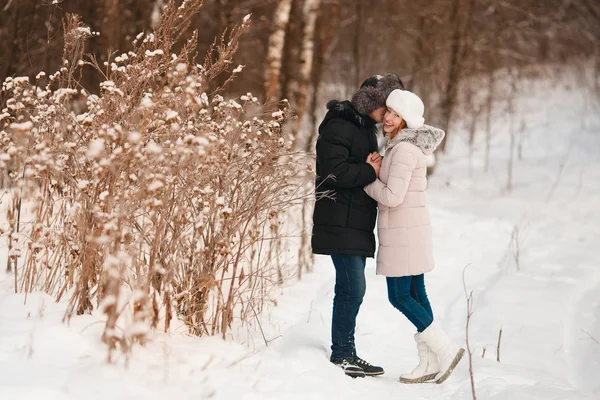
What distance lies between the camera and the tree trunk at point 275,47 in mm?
9594

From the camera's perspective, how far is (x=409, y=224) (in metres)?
4.20

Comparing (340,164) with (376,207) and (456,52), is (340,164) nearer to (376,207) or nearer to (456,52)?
(376,207)

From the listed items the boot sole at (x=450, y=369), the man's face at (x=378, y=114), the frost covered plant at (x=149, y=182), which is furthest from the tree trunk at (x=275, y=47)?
the boot sole at (x=450, y=369)

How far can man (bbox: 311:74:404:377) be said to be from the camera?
4.07 m

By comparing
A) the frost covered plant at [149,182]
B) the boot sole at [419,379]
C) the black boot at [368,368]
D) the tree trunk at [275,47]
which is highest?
the tree trunk at [275,47]

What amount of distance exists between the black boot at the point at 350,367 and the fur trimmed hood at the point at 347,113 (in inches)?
55.9

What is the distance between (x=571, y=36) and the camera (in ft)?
64.4

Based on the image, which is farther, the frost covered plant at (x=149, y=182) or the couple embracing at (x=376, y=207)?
the couple embracing at (x=376, y=207)

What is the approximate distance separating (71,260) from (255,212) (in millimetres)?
1156

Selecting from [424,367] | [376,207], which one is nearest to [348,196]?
[376,207]

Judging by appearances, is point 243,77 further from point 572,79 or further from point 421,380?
point 421,380

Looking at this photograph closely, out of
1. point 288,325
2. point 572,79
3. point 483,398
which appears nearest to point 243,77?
point 572,79

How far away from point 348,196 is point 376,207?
0.25m

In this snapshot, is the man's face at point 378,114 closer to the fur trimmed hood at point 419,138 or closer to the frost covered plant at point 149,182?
the fur trimmed hood at point 419,138
